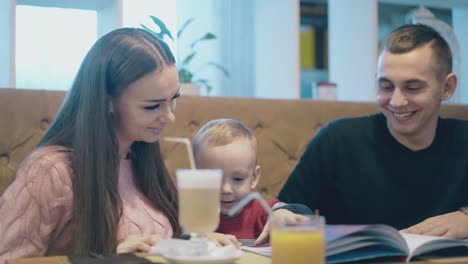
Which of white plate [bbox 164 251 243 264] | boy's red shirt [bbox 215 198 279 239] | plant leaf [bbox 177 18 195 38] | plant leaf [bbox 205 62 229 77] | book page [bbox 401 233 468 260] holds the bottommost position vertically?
boy's red shirt [bbox 215 198 279 239]

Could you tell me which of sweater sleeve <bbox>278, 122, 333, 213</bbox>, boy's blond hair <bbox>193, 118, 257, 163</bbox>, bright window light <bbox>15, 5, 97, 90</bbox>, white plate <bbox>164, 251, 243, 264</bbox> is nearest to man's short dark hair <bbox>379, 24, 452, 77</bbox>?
sweater sleeve <bbox>278, 122, 333, 213</bbox>

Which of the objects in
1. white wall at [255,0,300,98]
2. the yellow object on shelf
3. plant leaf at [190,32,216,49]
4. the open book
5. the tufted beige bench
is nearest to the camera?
the open book

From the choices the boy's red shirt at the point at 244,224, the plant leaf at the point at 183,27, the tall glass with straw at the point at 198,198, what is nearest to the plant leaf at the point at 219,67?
the plant leaf at the point at 183,27

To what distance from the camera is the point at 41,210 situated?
1.61 meters

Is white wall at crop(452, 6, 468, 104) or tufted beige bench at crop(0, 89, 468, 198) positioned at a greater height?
white wall at crop(452, 6, 468, 104)

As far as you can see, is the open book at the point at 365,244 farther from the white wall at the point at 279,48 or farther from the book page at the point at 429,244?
the white wall at the point at 279,48

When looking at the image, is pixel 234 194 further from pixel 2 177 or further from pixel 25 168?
pixel 2 177

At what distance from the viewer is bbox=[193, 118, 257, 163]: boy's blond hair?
2.08 metres

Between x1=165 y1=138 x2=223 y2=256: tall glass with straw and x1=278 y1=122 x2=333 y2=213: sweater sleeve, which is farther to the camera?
x1=278 y1=122 x2=333 y2=213: sweater sleeve

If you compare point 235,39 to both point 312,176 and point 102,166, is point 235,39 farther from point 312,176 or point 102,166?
point 102,166

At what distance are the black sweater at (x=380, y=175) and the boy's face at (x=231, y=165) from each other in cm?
19

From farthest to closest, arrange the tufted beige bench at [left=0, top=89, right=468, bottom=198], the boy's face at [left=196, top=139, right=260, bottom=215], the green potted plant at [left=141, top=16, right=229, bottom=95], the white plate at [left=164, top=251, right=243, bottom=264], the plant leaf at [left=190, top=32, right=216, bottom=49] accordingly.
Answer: the plant leaf at [left=190, top=32, right=216, bottom=49] < the green potted plant at [left=141, top=16, right=229, bottom=95] < the tufted beige bench at [left=0, top=89, right=468, bottom=198] < the boy's face at [left=196, top=139, right=260, bottom=215] < the white plate at [left=164, top=251, right=243, bottom=264]

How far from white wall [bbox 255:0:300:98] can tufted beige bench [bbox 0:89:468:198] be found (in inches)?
14.6

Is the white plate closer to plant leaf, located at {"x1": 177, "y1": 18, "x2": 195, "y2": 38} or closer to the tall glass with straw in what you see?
the tall glass with straw
